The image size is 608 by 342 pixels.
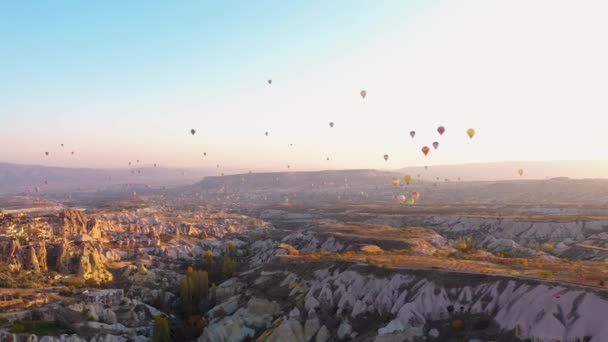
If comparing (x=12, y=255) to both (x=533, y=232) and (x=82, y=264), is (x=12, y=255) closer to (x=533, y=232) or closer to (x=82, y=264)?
(x=82, y=264)

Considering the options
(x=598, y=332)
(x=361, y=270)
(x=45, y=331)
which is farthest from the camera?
(x=361, y=270)

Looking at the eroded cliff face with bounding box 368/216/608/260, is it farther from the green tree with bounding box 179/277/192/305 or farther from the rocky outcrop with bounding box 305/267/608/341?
the green tree with bounding box 179/277/192/305

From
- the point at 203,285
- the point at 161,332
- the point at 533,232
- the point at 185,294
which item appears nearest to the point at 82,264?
the point at 185,294

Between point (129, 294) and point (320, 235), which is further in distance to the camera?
point (320, 235)

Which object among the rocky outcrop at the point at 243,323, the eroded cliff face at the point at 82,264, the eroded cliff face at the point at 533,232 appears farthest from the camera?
the eroded cliff face at the point at 82,264

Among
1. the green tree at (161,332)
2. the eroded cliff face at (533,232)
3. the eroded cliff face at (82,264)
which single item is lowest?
the green tree at (161,332)

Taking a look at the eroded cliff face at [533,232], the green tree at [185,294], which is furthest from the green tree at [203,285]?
the eroded cliff face at [533,232]

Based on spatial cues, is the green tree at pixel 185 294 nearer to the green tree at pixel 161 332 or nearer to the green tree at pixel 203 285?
the green tree at pixel 203 285

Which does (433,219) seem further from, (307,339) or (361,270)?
(307,339)

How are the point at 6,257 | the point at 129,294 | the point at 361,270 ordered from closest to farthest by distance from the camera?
the point at 361,270
the point at 129,294
the point at 6,257

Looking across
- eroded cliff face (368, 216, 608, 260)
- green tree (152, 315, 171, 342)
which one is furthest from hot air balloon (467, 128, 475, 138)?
green tree (152, 315, 171, 342)

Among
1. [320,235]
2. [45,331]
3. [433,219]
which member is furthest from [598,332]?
[433,219]
